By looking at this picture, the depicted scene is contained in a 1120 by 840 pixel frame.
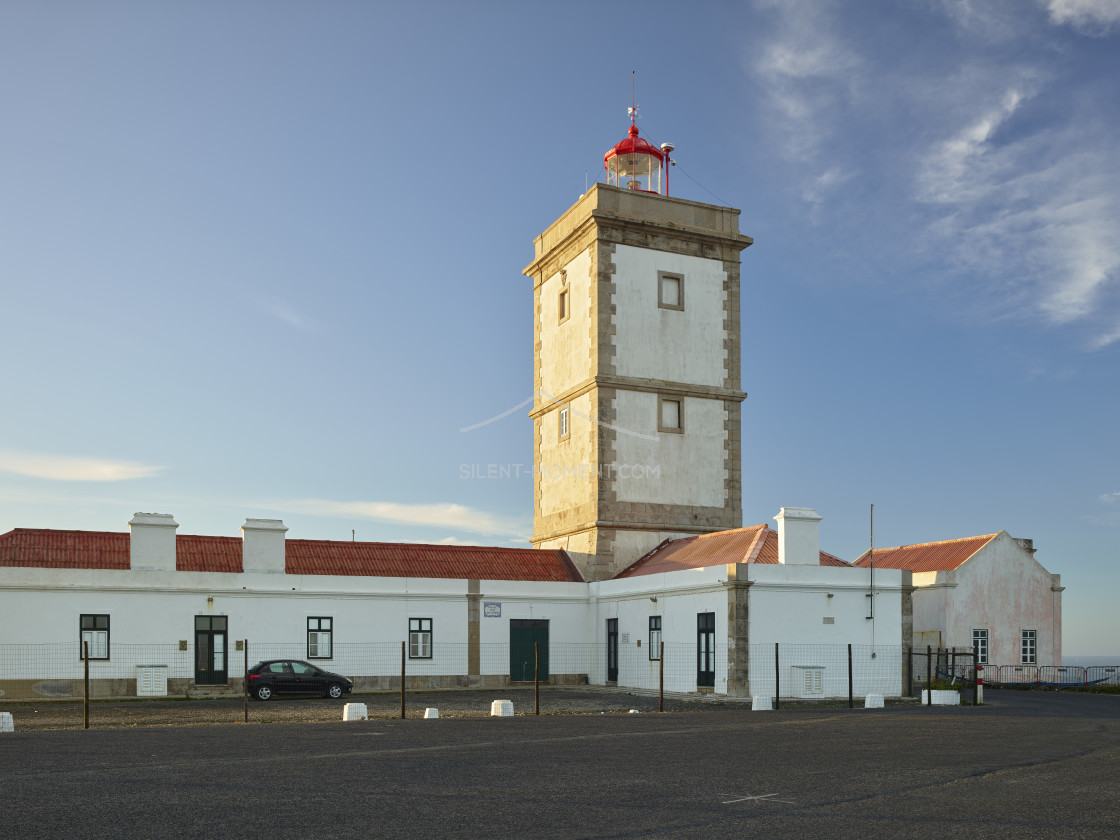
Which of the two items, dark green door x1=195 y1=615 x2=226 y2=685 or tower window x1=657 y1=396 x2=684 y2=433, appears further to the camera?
tower window x1=657 y1=396 x2=684 y2=433

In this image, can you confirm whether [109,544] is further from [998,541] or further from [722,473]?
[998,541]

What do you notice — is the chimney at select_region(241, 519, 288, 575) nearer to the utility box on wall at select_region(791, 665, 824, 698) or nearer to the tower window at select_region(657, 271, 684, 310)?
the utility box on wall at select_region(791, 665, 824, 698)

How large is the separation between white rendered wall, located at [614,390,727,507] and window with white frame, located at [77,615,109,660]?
48.9 ft

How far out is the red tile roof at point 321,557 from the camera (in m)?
28.4

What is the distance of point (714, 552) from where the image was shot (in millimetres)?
30078

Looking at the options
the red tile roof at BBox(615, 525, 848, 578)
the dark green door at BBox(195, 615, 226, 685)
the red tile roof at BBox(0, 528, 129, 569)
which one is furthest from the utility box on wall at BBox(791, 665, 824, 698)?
the red tile roof at BBox(0, 528, 129, 569)

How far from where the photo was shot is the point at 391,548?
33.2 m

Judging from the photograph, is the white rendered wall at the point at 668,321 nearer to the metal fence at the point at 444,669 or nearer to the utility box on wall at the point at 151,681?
the metal fence at the point at 444,669

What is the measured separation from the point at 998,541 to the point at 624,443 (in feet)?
44.5

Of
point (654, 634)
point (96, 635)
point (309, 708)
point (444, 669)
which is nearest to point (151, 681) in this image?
point (96, 635)

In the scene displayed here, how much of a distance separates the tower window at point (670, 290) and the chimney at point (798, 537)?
33.7 ft

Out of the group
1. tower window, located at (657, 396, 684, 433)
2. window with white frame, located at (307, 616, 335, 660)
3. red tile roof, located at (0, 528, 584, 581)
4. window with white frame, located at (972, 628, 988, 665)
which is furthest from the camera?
window with white frame, located at (972, 628, 988, 665)

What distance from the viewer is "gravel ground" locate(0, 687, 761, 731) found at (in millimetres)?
19891

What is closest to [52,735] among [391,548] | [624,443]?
[391,548]
